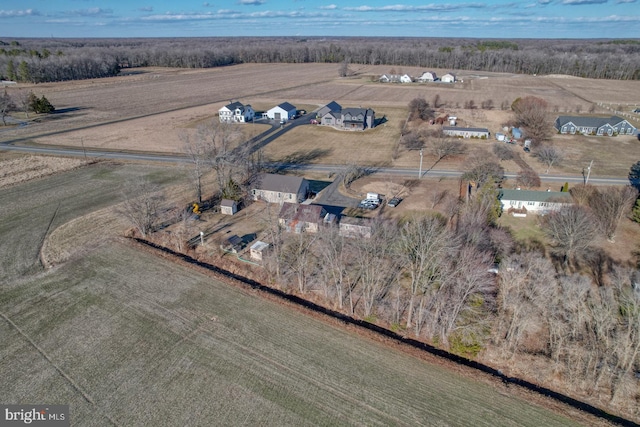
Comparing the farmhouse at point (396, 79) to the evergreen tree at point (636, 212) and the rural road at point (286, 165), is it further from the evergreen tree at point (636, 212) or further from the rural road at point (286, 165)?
the evergreen tree at point (636, 212)

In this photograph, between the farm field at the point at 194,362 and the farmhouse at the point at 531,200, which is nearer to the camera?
the farm field at the point at 194,362

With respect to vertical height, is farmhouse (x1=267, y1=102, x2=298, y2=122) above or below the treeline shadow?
above

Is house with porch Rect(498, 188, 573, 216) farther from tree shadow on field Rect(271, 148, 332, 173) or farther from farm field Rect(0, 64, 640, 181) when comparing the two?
tree shadow on field Rect(271, 148, 332, 173)

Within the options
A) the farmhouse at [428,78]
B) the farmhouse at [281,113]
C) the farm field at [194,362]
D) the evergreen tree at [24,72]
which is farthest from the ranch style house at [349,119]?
the evergreen tree at [24,72]

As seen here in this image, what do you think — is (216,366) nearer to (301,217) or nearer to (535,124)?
(301,217)

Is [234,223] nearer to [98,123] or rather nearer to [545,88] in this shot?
[98,123]

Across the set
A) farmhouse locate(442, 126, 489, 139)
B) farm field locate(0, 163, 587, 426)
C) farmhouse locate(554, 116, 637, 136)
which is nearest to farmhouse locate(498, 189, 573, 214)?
farm field locate(0, 163, 587, 426)

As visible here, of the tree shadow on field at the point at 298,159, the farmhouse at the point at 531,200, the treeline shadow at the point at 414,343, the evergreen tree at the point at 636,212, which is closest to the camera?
the treeline shadow at the point at 414,343
